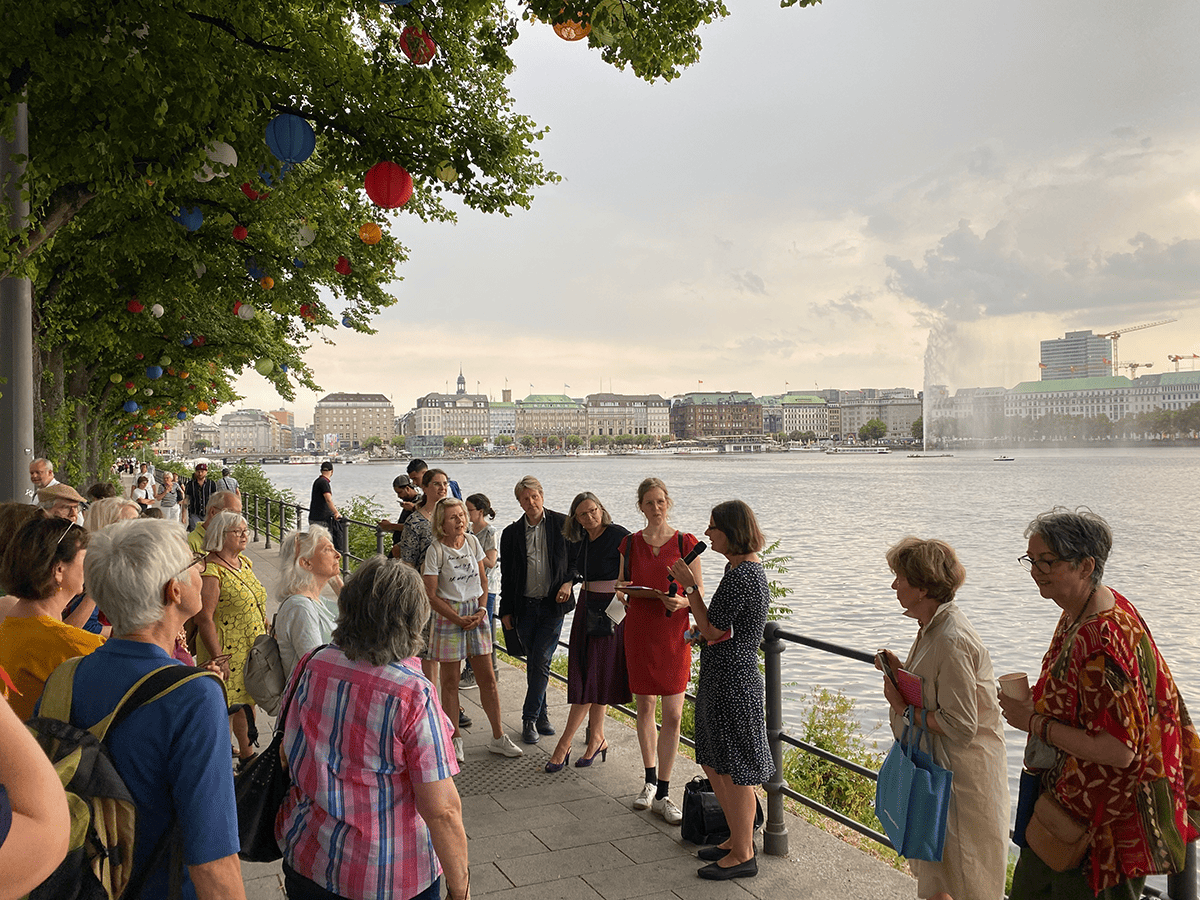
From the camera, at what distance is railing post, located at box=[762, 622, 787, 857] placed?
14.3 feet

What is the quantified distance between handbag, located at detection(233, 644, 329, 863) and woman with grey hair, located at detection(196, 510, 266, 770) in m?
2.33

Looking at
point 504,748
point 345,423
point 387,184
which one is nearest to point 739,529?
point 504,748

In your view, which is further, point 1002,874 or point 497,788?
point 497,788

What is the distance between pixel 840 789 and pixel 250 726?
17.1 feet

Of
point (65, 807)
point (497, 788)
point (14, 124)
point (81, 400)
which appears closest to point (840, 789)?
point (497, 788)

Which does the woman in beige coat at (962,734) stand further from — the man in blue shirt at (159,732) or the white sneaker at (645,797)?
the man in blue shirt at (159,732)

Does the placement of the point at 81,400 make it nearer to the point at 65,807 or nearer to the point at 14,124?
the point at 14,124

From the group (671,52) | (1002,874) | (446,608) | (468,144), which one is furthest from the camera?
(468,144)

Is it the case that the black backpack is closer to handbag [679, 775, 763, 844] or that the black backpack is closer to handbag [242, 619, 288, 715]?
handbag [242, 619, 288, 715]

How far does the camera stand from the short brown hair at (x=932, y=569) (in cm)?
321

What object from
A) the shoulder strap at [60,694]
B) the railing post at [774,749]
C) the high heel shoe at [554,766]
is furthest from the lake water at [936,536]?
the shoulder strap at [60,694]

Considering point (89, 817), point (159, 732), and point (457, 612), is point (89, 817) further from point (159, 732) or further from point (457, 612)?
point (457, 612)

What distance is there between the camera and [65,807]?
4.54 feet

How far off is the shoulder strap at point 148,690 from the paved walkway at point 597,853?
8.17 ft
